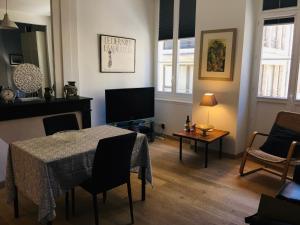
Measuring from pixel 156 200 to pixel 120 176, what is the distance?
0.80m

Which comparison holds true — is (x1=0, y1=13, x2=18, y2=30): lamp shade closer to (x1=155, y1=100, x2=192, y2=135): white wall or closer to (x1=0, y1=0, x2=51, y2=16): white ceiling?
(x1=0, y1=0, x2=51, y2=16): white ceiling

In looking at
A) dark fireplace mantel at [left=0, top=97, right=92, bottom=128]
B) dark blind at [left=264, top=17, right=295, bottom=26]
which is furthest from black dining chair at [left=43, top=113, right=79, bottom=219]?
dark blind at [left=264, top=17, right=295, bottom=26]

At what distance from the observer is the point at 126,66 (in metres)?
4.94

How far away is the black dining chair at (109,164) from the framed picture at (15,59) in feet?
6.60

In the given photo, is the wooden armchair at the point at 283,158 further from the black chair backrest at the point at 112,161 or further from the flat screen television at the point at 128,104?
the flat screen television at the point at 128,104

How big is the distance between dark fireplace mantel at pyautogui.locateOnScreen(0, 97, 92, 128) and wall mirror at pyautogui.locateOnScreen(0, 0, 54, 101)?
25 centimetres

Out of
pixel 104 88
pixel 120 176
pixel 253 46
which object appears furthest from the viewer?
pixel 104 88

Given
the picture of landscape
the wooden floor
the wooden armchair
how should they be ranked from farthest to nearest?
the picture of landscape < the wooden armchair < the wooden floor

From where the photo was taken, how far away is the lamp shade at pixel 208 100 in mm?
4145

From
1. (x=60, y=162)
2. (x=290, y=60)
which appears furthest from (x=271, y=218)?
(x=290, y=60)

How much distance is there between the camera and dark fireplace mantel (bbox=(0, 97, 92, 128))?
10.6 feet

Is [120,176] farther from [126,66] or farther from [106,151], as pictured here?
[126,66]

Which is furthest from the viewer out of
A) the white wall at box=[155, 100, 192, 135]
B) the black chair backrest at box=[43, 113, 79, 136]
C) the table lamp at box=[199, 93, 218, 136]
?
the white wall at box=[155, 100, 192, 135]

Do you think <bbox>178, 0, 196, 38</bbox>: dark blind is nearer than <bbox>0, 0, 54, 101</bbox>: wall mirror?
No
